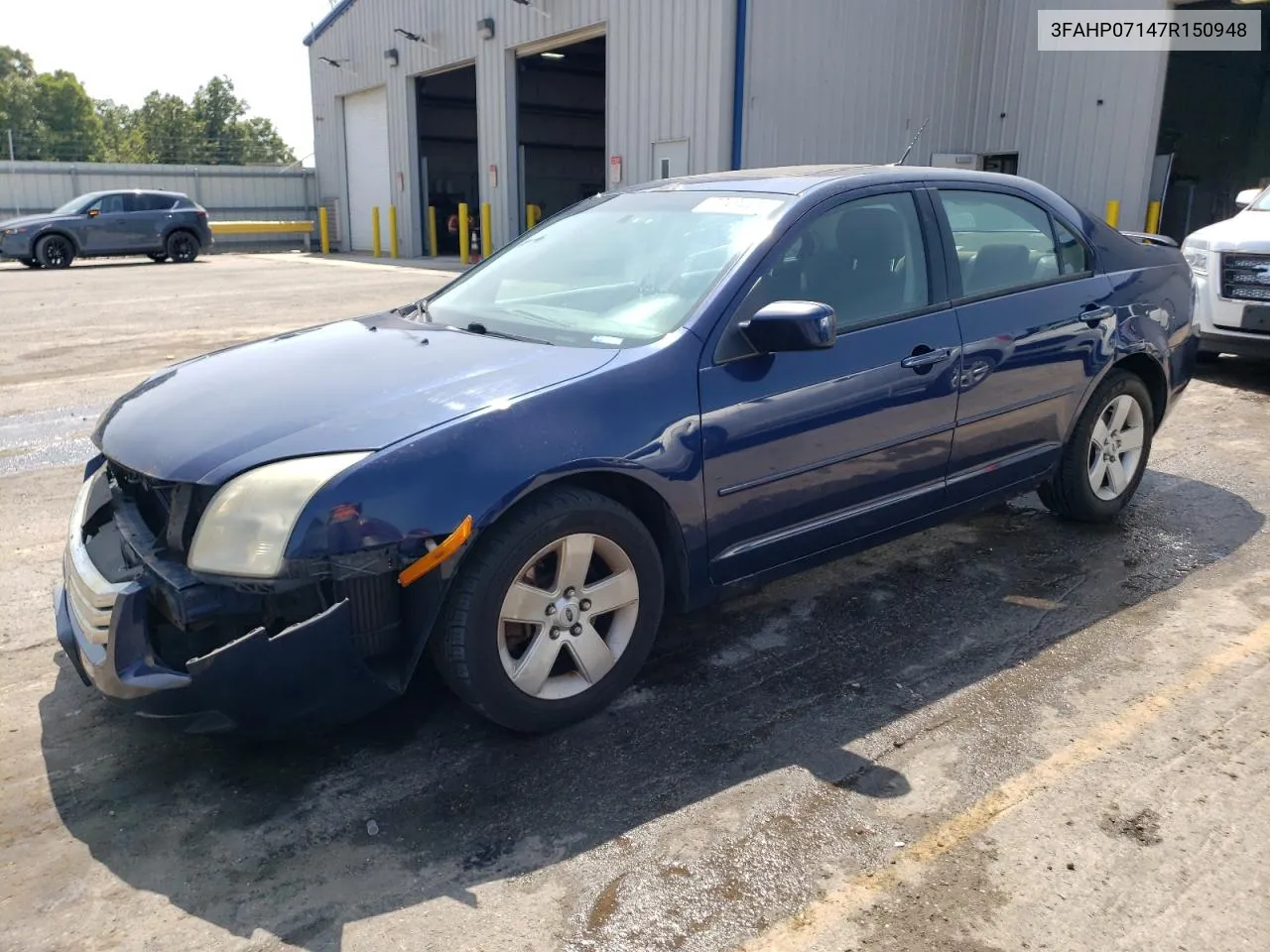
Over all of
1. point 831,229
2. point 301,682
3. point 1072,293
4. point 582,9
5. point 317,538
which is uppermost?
point 582,9

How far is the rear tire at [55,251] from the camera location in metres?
20.1

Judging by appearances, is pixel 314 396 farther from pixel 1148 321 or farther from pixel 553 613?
pixel 1148 321

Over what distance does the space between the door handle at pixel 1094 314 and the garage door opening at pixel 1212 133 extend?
1893cm

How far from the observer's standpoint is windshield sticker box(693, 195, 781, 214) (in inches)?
141

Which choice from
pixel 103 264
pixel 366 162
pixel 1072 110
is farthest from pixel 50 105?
pixel 1072 110

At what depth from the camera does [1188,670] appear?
135 inches

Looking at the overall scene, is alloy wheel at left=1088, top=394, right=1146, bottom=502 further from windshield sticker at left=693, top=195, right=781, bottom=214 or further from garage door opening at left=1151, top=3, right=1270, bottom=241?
garage door opening at left=1151, top=3, right=1270, bottom=241

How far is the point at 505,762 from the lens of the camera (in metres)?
2.89

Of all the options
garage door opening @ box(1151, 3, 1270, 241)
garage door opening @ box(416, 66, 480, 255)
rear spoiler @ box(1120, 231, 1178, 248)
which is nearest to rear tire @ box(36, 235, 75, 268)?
garage door opening @ box(416, 66, 480, 255)

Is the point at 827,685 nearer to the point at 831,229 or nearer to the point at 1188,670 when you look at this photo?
the point at 1188,670

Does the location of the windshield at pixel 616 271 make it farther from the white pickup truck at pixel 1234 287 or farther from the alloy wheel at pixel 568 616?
the white pickup truck at pixel 1234 287

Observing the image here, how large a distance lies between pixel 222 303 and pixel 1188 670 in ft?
41.5

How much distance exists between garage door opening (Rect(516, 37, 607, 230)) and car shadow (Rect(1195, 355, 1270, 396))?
20.4 metres

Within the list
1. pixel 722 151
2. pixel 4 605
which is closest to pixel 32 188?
pixel 722 151
